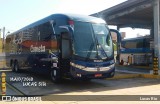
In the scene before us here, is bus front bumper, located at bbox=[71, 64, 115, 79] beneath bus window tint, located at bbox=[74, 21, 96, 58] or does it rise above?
beneath

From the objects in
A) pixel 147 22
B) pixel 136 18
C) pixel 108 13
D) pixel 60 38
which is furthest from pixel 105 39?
pixel 147 22

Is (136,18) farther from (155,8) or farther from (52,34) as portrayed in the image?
(52,34)

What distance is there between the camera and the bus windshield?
36.9 feet

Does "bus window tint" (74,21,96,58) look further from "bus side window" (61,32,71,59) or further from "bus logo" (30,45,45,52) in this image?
"bus logo" (30,45,45,52)

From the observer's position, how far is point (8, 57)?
22.1 meters

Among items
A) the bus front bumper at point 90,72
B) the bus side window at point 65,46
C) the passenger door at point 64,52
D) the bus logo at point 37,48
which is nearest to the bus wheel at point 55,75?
the passenger door at point 64,52

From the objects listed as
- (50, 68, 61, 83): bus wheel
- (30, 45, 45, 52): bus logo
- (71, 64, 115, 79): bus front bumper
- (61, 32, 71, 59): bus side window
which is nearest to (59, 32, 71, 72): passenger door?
(61, 32, 71, 59): bus side window

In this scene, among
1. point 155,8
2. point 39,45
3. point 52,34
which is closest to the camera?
point 52,34

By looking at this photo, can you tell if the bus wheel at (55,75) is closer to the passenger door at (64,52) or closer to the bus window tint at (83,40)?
the passenger door at (64,52)

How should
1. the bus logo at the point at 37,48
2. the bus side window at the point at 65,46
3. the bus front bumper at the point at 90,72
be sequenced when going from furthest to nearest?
the bus logo at the point at 37,48
the bus side window at the point at 65,46
the bus front bumper at the point at 90,72

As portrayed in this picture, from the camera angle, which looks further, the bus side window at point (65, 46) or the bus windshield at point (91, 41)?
the bus side window at point (65, 46)

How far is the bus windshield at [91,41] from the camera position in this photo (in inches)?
442

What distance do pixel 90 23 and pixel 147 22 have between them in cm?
1912

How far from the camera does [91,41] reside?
11586 millimetres
